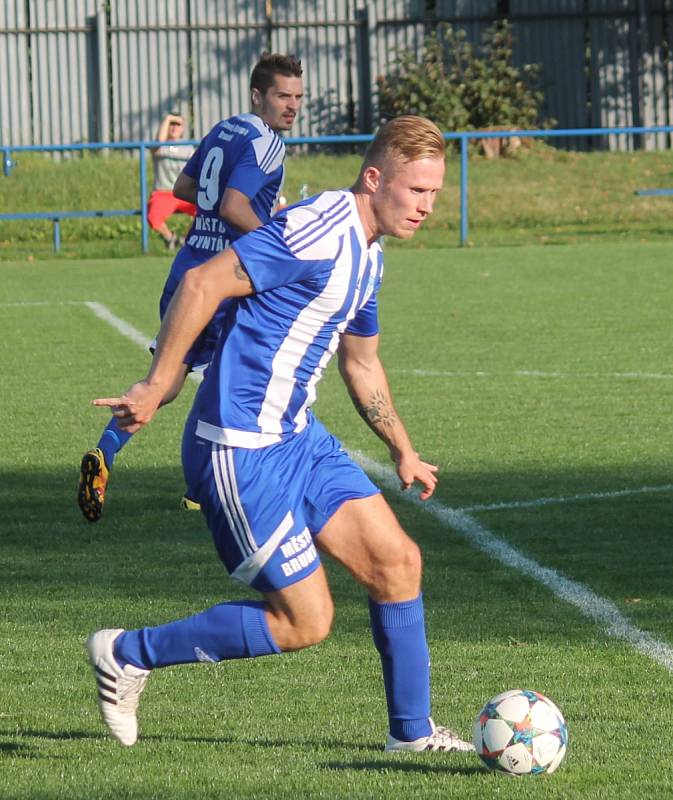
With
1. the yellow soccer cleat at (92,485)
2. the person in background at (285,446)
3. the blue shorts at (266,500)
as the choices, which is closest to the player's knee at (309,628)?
the person in background at (285,446)

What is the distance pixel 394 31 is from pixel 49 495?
23.6m

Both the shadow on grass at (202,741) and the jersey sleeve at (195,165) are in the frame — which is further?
the jersey sleeve at (195,165)

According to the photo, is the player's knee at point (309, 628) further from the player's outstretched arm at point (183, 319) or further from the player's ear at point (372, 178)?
the player's ear at point (372, 178)

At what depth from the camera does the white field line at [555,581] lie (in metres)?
5.55

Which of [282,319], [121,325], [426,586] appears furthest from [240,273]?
[121,325]

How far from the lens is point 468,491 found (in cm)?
816

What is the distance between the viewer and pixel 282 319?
430 cm

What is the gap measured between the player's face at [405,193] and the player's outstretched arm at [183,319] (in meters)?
0.43

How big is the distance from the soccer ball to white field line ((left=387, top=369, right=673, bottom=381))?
299 inches

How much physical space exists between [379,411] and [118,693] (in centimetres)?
119

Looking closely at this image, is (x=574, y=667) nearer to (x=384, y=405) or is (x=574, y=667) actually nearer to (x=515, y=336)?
(x=384, y=405)

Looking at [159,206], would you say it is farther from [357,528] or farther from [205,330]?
[357,528]

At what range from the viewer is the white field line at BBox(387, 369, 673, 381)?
11.8 meters

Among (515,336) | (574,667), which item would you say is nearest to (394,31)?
(515,336)
